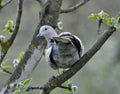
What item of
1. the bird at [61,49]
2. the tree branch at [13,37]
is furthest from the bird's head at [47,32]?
the tree branch at [13,37]

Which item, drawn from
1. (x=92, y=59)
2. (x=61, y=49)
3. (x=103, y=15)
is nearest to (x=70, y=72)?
(x=61, y=49)

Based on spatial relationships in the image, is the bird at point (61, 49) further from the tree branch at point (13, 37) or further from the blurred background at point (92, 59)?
the blurred background at point (92, 59)

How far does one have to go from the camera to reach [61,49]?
6.66 ft

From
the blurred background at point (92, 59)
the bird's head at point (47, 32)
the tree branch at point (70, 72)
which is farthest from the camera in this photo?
the blurred background at point (92, 59)

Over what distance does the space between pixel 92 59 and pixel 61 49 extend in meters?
4.12

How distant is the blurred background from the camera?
585 centimetres

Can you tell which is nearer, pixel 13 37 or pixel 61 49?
pixel 61 49

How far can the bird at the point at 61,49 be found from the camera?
2.01m

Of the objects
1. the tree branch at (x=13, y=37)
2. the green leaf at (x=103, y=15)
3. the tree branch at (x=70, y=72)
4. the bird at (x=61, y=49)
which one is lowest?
the tree branch at (x=70, y=72)

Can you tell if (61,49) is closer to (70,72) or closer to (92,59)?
(70,72)

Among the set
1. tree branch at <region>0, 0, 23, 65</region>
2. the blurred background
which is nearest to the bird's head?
tree branch at <region>0, 0, 23, 65</region>

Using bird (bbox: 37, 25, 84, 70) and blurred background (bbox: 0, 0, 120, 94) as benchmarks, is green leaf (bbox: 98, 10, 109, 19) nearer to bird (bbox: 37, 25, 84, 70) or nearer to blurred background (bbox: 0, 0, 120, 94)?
bird (bbox: 37, 25, 84, 70)

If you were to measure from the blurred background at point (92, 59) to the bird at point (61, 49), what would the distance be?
325cm

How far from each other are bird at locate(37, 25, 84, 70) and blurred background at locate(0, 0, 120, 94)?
3.25 m
